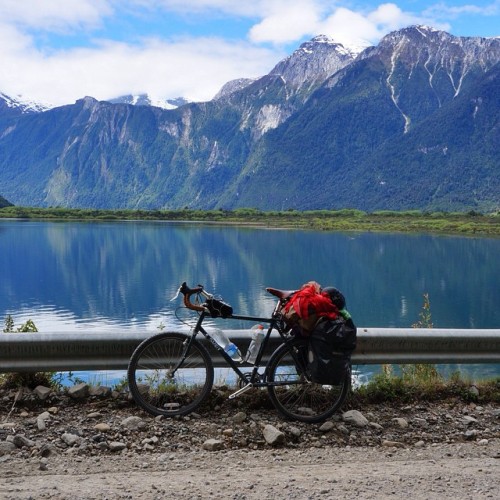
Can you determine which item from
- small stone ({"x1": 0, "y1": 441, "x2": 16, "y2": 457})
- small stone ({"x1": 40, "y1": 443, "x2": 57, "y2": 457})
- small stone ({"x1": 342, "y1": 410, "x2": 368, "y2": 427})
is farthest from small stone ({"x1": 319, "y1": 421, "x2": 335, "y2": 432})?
small stone ({"x1": 0, "y1": 441, "x2": 16, "y2": 457})

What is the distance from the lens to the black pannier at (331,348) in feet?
19.5

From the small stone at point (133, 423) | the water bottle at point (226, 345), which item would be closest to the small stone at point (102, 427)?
the small stone at point (133, 423)

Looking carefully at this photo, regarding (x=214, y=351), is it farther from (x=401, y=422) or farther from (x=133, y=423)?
(x=401, y=422)

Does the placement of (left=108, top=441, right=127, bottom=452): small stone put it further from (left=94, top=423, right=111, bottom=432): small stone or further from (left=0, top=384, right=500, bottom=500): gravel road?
(left=94, top=423, right=111, bottom=432): small stone

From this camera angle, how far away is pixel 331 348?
598cm

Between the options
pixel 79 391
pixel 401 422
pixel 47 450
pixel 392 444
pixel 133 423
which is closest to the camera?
pixel 47 450

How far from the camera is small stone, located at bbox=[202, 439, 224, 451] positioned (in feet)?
18.0

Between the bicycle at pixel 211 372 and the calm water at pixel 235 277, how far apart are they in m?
7.45

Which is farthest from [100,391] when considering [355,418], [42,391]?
[355,418]

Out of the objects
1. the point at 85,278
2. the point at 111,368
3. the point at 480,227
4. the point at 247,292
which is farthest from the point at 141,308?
the point at 480,227

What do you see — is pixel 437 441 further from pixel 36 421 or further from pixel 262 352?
pixel 36 421

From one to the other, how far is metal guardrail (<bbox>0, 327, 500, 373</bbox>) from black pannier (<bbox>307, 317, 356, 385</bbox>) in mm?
792

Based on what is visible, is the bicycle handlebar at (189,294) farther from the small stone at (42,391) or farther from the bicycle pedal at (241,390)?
the small stone at (42,391)

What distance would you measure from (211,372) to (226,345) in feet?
1.04
